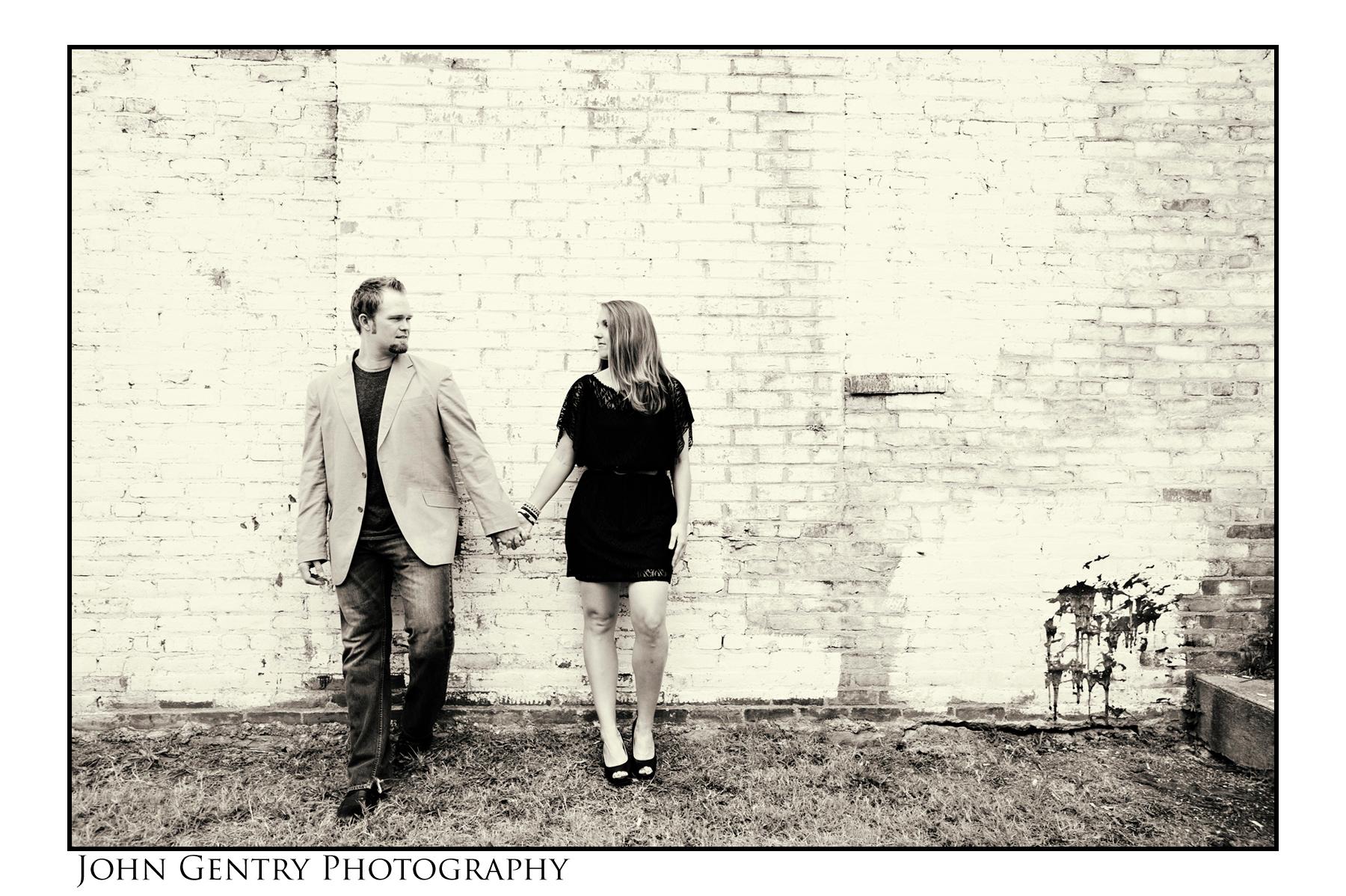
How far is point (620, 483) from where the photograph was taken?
3496mm

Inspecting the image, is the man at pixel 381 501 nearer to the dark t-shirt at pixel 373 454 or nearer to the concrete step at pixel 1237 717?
the dark t-shirt at pixel 373 454

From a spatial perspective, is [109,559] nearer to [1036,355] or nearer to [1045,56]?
[1036,355]

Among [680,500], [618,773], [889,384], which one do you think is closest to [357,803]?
[618,773]

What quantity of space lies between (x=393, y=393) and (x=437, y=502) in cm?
49

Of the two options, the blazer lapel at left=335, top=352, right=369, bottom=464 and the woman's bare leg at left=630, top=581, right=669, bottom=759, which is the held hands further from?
the blazer lapel at left=335, top=352, right=369, bottom=464

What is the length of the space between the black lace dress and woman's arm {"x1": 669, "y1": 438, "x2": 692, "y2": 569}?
3 cm

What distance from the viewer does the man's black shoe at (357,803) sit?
3.29 meters

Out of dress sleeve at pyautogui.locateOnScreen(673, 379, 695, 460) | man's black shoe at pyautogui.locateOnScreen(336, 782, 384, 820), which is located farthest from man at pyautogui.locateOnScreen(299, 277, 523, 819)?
dress sleeve at pyautogui.locateOnScreen(673, 379, 695, 460)

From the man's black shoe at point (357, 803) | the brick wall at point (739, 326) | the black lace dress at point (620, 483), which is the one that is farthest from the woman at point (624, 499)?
the man's black shoe at point (357, 803)

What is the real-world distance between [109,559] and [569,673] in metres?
2.19

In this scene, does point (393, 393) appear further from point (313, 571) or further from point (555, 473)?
point (313, 571)

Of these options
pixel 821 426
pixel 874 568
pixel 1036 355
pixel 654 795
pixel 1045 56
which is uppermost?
pixel 1045 56

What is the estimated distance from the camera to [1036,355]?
12.6 ft
